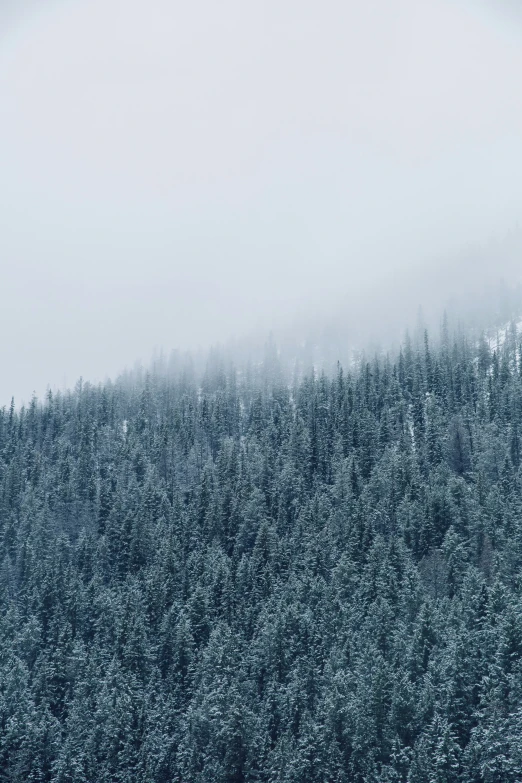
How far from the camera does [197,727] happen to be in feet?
285

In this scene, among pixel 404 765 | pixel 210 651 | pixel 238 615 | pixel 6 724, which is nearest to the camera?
pixel 404 765

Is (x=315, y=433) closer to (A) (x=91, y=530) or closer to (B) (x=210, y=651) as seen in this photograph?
(A) (x=91, y=530)

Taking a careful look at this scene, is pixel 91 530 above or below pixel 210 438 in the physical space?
below

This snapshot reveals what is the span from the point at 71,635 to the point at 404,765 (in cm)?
6199

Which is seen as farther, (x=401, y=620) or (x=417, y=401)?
(x=417, y=401)

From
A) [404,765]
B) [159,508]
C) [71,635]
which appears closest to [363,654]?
[404,765]

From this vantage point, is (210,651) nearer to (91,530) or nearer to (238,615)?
(238,615)

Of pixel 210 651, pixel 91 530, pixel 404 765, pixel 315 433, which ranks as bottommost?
pixel 404 765

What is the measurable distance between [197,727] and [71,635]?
3987 cm

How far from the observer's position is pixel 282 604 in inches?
4237

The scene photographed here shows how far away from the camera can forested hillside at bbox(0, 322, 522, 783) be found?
80938mm

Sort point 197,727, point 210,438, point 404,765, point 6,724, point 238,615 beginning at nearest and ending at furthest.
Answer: point 404,765 < point 197,727 < point 6,724 < point 238,615 < point 210,438

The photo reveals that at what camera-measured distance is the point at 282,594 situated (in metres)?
114

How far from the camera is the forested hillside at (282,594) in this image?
266 feet
